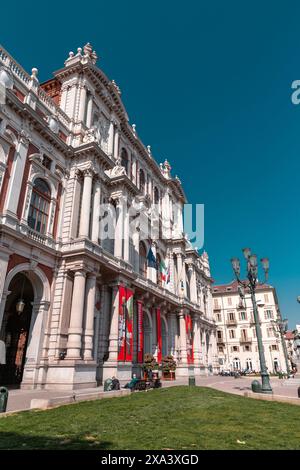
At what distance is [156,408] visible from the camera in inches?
411

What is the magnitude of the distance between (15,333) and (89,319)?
6.00m

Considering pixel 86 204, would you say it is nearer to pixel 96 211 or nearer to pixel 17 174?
pixel 96 211

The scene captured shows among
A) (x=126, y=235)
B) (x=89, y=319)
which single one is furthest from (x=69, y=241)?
(x=126, y=235)

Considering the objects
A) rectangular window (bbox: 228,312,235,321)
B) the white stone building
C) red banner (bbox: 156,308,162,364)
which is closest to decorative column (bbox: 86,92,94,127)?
red banner (bbox: 156,308,162,364)

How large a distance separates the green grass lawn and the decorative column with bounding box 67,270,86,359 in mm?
6903

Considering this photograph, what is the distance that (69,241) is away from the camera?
20.2m

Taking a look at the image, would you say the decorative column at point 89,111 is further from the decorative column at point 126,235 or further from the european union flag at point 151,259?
the european union flag at point 151,259

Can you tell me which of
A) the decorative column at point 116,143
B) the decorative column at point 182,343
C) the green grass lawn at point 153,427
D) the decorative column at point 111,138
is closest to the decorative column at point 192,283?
the decorative column at point 182,343

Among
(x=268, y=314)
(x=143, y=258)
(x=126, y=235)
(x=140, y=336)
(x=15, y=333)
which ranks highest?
(x=143, y=258)

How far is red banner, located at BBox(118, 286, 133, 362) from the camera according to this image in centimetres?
2133

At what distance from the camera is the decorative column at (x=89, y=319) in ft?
60.1

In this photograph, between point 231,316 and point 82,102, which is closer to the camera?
point 82,102
